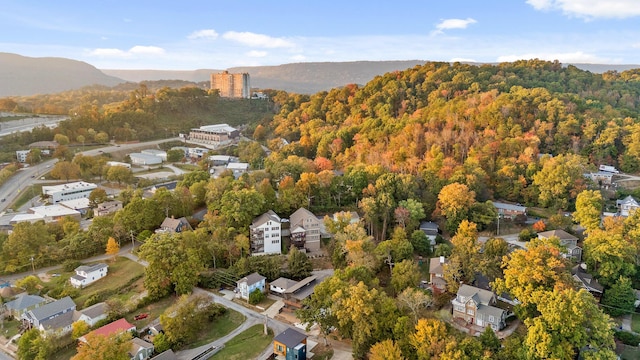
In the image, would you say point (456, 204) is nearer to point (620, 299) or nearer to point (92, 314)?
point (620, 299)

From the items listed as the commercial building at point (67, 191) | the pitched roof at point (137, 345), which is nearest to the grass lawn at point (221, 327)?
the pitched roof at point (137, 345)

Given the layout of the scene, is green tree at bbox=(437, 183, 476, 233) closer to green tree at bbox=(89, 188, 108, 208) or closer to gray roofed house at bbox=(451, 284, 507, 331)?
gray roofed house at bbox=(451, 284, 507, 331)

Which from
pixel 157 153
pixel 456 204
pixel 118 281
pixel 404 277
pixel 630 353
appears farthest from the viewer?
pixel 157 153

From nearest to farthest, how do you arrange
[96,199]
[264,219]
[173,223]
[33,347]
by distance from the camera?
[33,347] → [264,219] → [173,223] → [96,199]

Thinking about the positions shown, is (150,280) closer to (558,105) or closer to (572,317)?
(572,317)

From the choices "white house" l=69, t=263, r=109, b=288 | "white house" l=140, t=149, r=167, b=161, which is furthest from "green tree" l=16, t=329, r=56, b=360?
"white house" l=140, t=149, r=167, b=161

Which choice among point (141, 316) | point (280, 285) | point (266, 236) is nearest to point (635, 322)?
point (280, 285)

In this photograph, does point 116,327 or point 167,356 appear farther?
point 116,327
